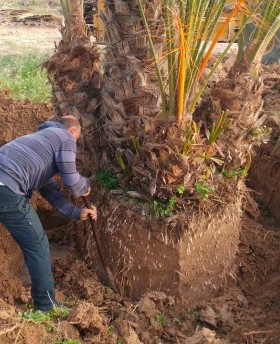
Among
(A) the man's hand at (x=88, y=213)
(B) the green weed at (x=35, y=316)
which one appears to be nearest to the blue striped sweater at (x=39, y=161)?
(A) the man's hand at (x=88, y=213)

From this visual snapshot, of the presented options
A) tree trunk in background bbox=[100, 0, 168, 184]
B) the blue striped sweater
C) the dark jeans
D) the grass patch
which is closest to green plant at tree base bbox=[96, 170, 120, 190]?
tree trunk in background bbox=[100, 0, 168, 184]

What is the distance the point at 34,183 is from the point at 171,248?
1.35m

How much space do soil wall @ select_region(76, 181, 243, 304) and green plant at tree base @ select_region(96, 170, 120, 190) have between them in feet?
0.48

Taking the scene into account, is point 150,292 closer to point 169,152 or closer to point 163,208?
point 163,208

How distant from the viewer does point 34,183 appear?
14.2ft

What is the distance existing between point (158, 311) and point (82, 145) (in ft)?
5.71

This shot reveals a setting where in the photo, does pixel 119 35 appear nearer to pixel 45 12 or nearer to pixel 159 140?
pixel 159 140

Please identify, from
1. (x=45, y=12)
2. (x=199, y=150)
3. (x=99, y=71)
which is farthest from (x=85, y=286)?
(x=45, y=12)

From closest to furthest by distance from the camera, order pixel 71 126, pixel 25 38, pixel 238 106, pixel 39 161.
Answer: pixel 39 161 → pixel 71 126 → pixel 238 106 → pixel 25 38

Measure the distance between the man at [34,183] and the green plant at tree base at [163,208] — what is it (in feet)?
2.27

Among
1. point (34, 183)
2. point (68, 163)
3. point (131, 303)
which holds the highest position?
point (68, 163)

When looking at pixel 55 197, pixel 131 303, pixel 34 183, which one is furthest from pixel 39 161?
pixel 131 303

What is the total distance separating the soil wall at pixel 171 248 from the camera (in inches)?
188

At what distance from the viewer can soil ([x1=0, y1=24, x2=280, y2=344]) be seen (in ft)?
13.1
